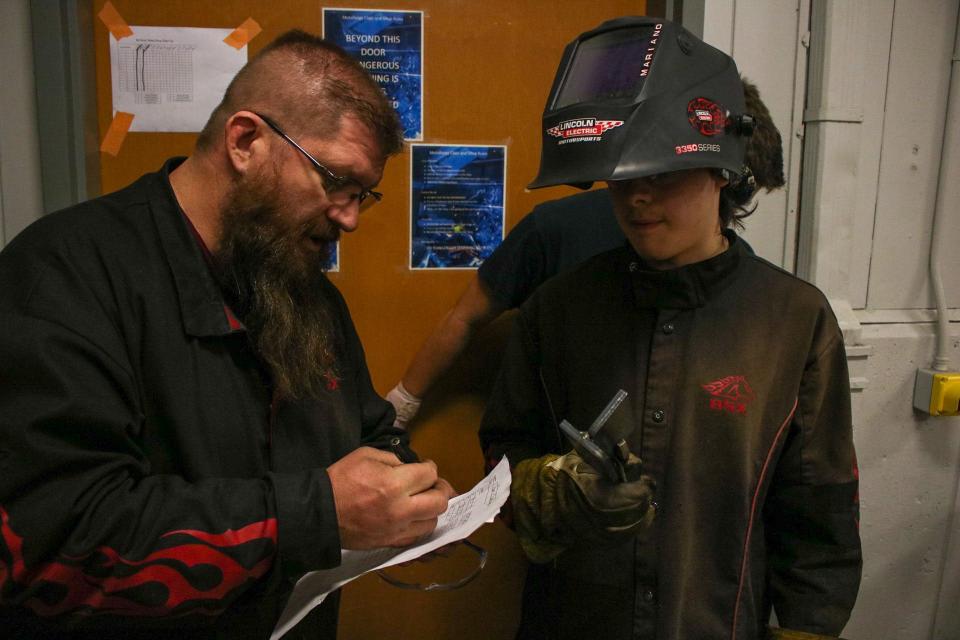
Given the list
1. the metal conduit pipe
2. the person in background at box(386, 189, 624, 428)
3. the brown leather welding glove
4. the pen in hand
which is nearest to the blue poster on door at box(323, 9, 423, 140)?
the person in background at box(386, 189, 624, 428)

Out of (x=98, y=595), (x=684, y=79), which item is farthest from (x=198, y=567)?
(x=684, y=79)

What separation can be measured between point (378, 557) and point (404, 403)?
0.94 metres

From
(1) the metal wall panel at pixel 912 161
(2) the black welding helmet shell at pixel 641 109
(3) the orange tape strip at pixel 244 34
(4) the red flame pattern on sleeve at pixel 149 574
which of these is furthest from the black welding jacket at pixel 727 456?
(3) the orange tape strip at pixel 244 34

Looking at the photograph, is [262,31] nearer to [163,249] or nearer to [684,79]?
[163,249]

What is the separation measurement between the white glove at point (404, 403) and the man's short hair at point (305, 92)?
94cm

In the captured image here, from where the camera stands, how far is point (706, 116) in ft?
3.60

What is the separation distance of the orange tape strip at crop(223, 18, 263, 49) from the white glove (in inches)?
42.6

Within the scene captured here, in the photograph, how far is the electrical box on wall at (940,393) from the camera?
1.93m

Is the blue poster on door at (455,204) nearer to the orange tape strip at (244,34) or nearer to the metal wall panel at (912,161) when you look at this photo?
the orange tape strip at (244,34)

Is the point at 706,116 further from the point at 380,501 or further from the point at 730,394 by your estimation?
the point at 380,501

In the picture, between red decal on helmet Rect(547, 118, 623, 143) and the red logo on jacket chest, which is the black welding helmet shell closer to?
red decal on helmet Rect(547, 118, 623, 143)


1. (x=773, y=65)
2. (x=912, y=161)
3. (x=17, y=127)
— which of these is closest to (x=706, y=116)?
(x=773, y=65)

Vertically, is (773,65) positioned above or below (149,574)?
above

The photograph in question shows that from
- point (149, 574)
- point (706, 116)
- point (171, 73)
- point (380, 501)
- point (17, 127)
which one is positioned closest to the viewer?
point (149, 574)
